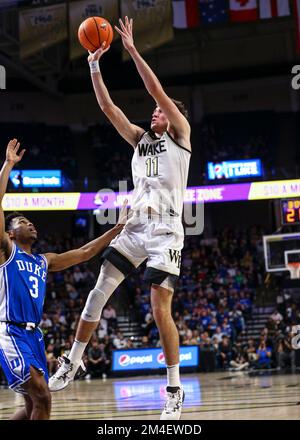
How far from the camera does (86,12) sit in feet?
66.1

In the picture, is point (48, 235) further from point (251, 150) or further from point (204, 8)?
point (204, 8)

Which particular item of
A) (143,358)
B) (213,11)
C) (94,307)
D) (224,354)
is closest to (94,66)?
(94,307)

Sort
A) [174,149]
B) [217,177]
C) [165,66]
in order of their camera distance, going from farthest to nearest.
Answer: [165,66] < [217,177] < [174,149]

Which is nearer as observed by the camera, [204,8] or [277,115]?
[204,8]

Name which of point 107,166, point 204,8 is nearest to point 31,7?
point 204,8

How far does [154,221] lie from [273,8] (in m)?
16.2

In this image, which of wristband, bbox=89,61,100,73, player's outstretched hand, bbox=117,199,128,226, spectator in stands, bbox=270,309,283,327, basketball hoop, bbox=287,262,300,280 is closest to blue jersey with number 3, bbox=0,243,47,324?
player's outstretched hand, bbox=117,199,128,226

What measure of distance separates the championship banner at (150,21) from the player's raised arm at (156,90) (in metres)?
14.6

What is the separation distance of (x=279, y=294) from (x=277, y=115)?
27.5 feet

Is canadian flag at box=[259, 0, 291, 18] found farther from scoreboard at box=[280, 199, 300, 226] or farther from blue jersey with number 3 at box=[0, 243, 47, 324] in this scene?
blue jersey with number 3 at box=[0, 243, 47, 324]

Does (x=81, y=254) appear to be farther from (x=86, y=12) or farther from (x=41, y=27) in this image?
(x=41, y=27)

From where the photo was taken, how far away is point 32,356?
500cm

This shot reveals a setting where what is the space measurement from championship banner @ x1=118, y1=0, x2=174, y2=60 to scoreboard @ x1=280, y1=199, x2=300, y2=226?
6530 millimetres

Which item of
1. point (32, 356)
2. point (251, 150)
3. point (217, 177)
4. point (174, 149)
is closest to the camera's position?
point (32, 356)
